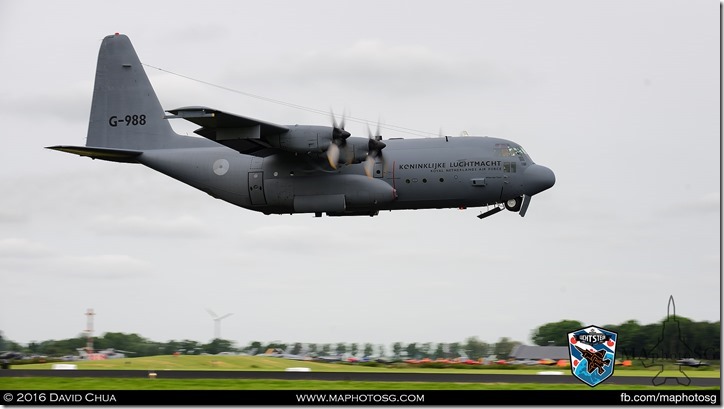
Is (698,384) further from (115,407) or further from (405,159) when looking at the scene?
(115,407)

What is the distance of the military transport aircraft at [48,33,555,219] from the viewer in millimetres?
31203

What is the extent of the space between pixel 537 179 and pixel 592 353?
29.6ft

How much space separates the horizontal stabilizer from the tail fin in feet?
2.12

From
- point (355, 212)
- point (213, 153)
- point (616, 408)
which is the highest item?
point (213, 153)

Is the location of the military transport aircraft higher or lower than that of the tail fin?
lower

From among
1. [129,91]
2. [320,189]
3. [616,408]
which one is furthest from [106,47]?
[616,408]

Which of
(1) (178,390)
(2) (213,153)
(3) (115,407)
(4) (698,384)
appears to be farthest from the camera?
(2) (213,153)

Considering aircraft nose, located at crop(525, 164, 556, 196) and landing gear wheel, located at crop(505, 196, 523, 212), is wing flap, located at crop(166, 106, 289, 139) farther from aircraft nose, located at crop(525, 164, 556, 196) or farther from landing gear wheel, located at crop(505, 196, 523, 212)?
aircraft nose, located at crop(525, 164, 556, 196)

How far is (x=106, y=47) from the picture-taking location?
37625 millimetres

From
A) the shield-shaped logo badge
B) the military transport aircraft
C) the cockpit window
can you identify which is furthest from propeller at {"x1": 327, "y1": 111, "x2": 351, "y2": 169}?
the shield-shaped logo badge

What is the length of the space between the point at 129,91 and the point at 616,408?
941 inches

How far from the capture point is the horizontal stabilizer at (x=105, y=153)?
3416 cm

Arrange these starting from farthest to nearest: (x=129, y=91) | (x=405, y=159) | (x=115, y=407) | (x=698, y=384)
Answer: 1. (x=129, y=91)
2. (x=405, y=159)
3. (x=698, y=384)
4. (x=115, y=407)

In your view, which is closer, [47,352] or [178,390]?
[178,390]
